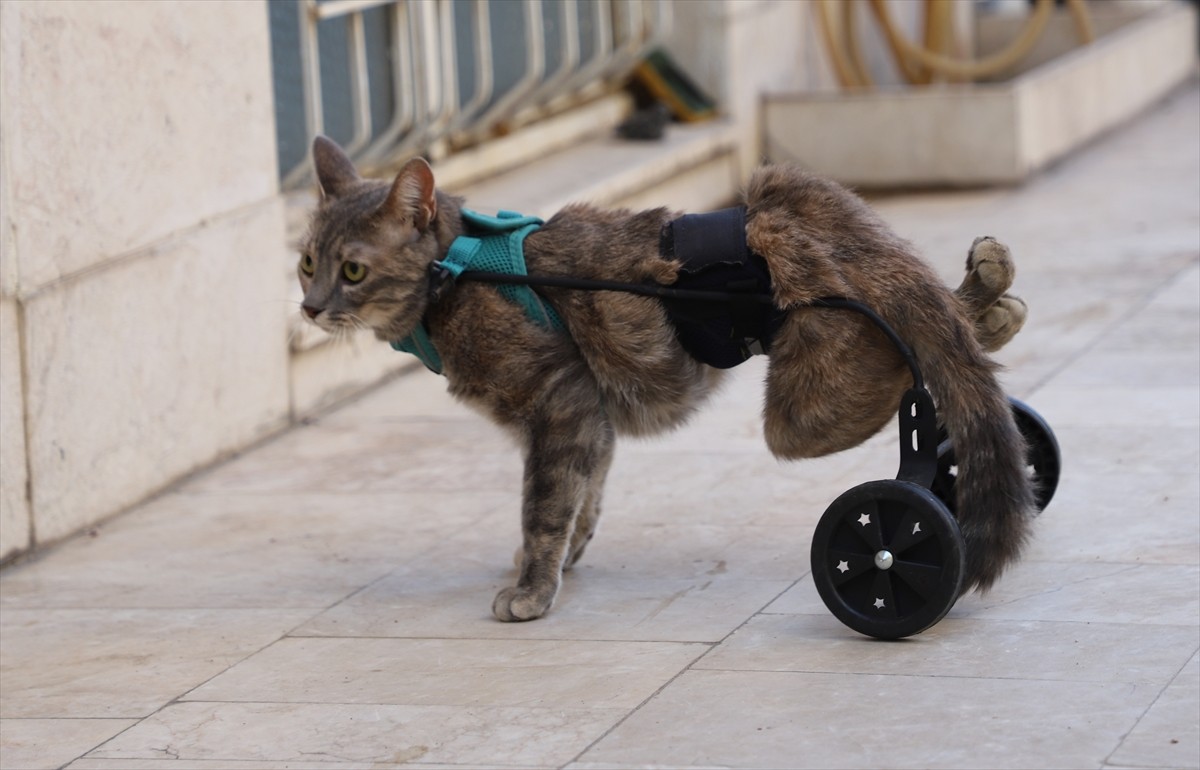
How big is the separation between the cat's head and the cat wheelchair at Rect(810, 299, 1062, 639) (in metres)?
1.06

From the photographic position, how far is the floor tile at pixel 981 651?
153 inches

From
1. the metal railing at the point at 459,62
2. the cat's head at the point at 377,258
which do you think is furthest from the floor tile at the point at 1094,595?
the metal railing at the point at 459,62

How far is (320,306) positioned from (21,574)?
1.42 meters

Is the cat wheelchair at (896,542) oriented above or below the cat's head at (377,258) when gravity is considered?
below

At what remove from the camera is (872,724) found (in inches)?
145

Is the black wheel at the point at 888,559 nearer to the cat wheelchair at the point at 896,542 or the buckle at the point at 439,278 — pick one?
the cat wheelchair at the point at 896,542

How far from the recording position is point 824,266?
4.24 m

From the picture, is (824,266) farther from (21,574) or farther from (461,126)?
(461,126)

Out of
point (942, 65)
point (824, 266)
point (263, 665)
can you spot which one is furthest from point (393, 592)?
point (942, 65)

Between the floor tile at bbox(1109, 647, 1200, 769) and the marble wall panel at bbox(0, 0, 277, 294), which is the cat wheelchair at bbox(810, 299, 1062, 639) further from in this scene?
the marble wall panel at bbox(0, 0, 277, 294)

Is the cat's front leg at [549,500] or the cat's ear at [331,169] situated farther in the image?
the cat's ear at [331,169]

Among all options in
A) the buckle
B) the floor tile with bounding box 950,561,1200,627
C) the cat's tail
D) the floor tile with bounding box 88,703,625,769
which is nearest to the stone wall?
the buckle

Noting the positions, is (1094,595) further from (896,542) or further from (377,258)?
(377,258)

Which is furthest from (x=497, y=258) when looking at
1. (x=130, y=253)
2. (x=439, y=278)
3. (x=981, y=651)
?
(x=130, y=253)
